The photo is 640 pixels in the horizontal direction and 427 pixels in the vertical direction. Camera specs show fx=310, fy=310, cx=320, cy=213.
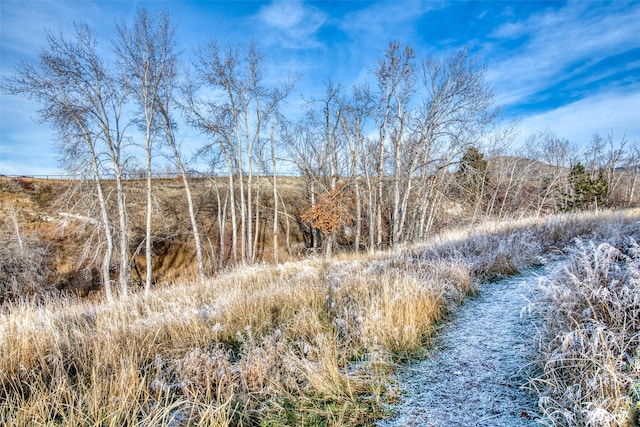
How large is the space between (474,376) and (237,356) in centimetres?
Answer: 247

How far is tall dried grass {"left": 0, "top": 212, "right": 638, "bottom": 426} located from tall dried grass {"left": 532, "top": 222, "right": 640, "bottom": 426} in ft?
3.90

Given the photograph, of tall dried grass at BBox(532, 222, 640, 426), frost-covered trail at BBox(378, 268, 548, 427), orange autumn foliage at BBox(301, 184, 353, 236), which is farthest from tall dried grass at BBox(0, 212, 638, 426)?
orange autumn foliage at BBox(301, 184, 353, 236)

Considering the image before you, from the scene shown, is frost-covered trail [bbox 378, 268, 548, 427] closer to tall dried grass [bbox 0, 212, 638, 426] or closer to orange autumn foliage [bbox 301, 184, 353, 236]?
tall dried grass [bbox 0, 212, 638, 426]

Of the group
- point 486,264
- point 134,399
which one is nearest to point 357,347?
point 134,399

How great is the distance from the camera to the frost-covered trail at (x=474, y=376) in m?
2.29

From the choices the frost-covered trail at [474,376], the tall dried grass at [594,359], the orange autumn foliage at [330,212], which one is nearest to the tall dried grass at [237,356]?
the frost-covered trail at [474,376]

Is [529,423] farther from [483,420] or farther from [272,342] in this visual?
[272,342]

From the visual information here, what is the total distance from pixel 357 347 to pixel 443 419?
1.25 m

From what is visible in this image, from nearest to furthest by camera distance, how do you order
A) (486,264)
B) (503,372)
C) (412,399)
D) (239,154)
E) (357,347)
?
(412,399) < (503,372) < (357,347) < (486,264) < (239,154)

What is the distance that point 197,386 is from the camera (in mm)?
2717

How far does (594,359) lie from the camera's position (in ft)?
7.39

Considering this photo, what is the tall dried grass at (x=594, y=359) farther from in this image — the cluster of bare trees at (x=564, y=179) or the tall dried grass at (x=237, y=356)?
the cluster of bare trees at (x=564, y=179)

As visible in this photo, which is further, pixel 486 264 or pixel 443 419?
pixel 486 264

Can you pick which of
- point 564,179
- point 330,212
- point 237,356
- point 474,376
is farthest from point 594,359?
point 564,179
